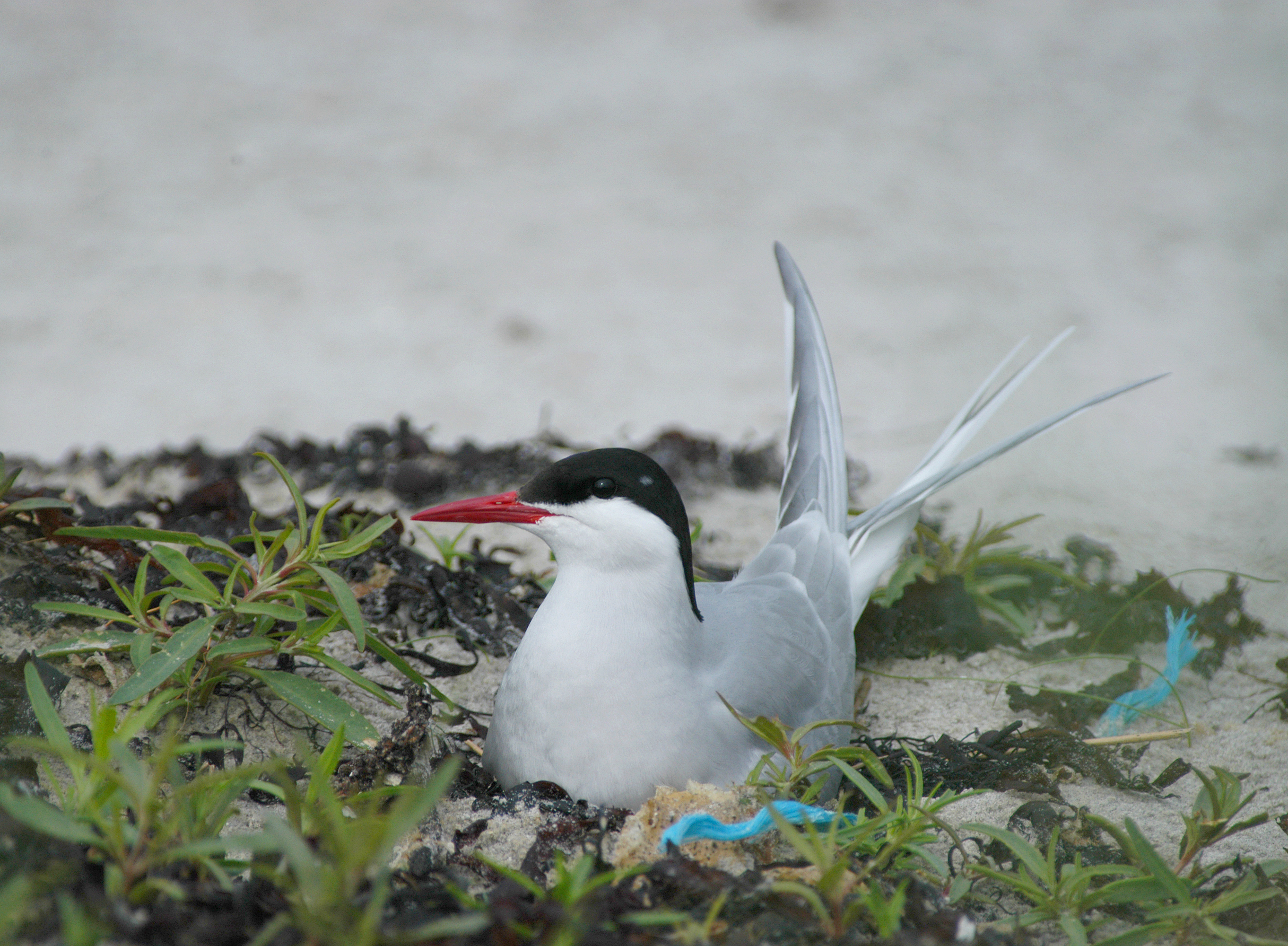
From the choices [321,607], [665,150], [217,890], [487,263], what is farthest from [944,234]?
[217,890]

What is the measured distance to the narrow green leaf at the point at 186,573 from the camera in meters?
1.99

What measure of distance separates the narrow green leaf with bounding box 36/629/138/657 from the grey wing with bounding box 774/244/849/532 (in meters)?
1.62

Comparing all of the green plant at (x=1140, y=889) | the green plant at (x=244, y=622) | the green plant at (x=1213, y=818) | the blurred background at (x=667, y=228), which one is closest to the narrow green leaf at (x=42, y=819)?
the green plant at (x=244, y=622)

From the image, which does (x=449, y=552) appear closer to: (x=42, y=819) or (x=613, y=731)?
(x=613, y=731)

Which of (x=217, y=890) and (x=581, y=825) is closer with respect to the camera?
(x=217, y=890)

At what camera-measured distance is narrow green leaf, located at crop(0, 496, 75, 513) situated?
2270 mm

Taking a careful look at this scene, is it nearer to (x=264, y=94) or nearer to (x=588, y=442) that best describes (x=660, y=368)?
(x=588, y=442)

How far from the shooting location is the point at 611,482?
6.77 ft

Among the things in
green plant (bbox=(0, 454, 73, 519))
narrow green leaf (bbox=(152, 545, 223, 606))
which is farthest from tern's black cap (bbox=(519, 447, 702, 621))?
green plant (bbox=(0, 454, 73, 519))

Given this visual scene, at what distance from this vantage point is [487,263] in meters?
6.38

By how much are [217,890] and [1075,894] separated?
129 cm

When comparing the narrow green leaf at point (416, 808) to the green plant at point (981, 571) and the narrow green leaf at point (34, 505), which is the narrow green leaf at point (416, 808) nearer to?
the narrow green leaf at point (34, 505)

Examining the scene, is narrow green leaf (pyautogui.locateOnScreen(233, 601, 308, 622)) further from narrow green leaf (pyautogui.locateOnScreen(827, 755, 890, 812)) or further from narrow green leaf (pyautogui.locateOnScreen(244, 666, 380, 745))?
narrow green leaf (pyautogui.locateOnScreen(827, 755, 890, 812))

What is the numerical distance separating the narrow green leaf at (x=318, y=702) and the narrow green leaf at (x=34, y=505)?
2.03 feet
